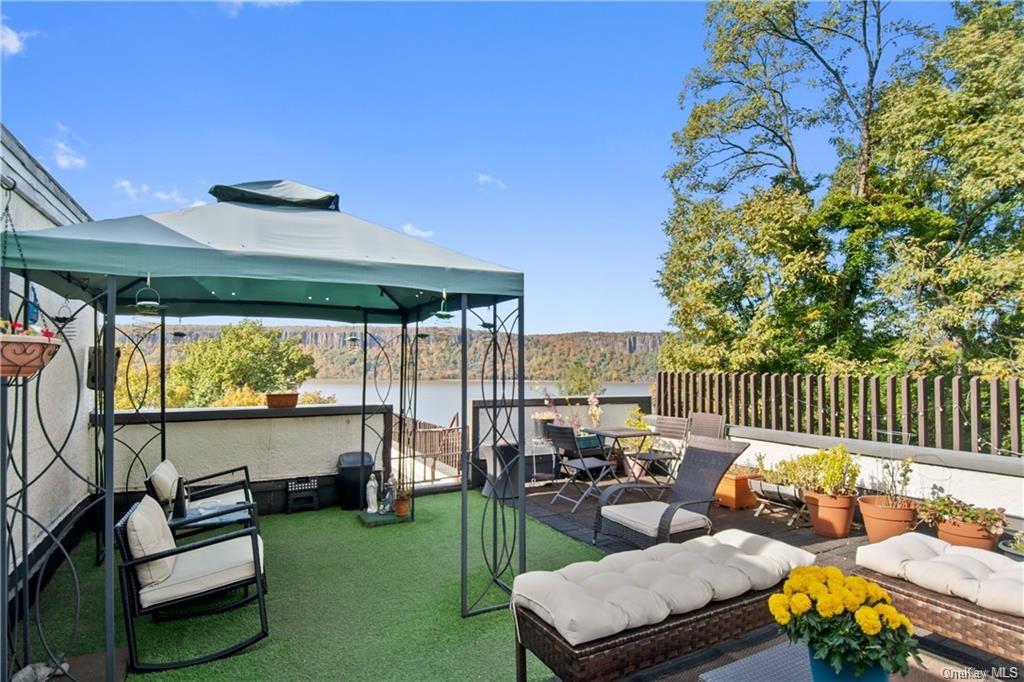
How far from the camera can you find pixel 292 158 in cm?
1234

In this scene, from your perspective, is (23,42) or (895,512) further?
(23,42)

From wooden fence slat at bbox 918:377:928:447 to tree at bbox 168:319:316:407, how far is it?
47.8 ft

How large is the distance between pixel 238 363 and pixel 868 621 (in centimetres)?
1719

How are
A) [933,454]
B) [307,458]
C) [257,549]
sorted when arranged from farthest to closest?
[307,458], [933,454], [257,549]

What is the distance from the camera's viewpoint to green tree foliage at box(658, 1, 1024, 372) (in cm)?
980

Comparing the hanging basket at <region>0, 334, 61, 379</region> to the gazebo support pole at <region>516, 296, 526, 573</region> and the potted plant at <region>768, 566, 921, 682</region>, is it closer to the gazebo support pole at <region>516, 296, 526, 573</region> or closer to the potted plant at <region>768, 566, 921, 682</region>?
the gazebo support pole at <region>516, 296, 526, 573</region>

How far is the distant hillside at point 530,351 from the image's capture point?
202 inches

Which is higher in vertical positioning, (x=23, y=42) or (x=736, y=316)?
(x=23, y=42)

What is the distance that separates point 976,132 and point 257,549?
1284 centimetres

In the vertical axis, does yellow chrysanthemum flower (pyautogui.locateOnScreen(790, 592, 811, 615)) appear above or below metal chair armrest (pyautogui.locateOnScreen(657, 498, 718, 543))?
above

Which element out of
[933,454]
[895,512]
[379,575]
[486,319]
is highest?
[486,319]

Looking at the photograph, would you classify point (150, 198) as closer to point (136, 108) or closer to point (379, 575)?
point (136, 108)

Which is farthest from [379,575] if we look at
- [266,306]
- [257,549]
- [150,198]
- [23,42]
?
[150,198]

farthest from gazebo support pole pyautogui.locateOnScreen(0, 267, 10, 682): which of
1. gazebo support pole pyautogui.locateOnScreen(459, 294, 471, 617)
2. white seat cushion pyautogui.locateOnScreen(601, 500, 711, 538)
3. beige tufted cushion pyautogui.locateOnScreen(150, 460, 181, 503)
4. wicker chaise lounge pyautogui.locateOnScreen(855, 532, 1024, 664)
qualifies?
wicker chaise lounge pyautogui.locateOnScreen(855, 532, 1024, 664)
